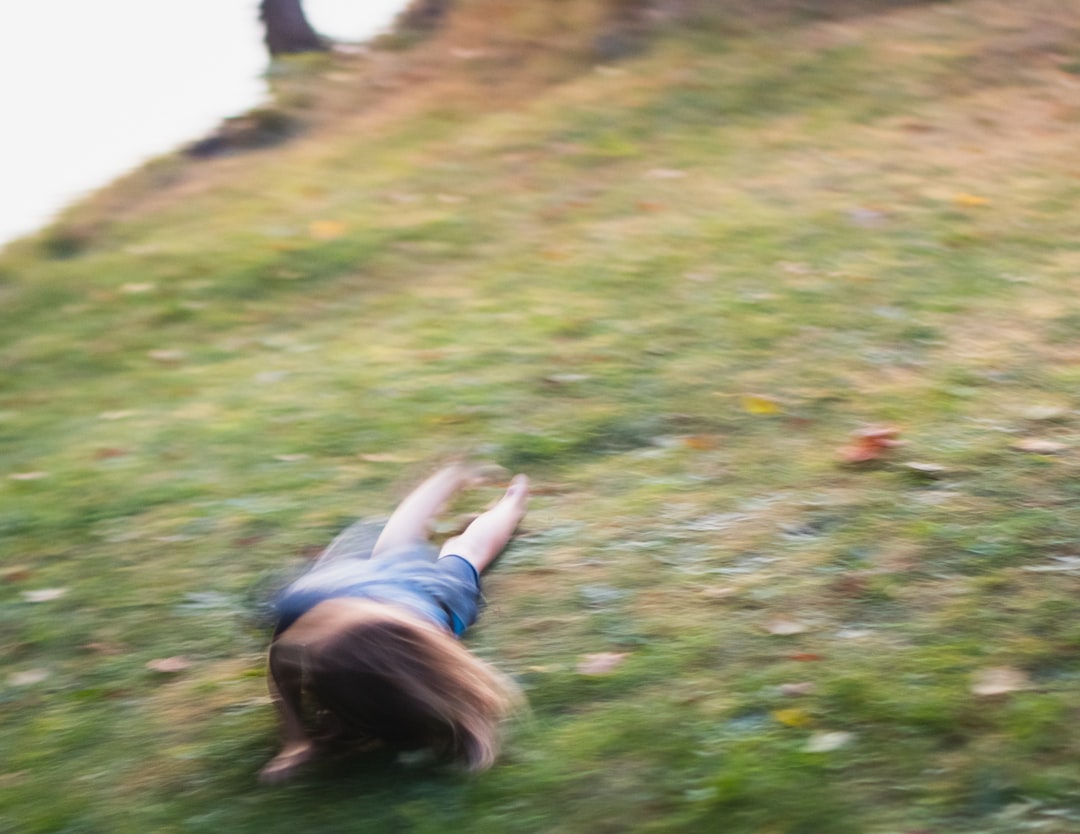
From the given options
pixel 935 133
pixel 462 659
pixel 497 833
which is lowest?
pixel 497 833

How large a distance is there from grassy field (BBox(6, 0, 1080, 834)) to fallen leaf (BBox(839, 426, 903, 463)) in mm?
28

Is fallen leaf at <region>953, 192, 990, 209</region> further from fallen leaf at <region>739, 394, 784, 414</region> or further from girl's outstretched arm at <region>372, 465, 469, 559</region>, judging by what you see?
girl's outstretched arm at <region>372, 465, 469, 559</region>

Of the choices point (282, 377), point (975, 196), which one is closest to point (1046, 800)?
point (282, 377)

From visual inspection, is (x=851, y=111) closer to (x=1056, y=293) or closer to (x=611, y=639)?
(x=1056, y=293)

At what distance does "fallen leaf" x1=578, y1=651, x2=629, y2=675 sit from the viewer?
159 inches

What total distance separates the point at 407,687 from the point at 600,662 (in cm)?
95

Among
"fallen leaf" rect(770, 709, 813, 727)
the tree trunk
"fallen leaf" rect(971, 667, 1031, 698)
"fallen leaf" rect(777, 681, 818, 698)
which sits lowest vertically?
"fallen leaf" rect(770, 709, 813, 727)

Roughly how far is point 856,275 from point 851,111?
2.58 m

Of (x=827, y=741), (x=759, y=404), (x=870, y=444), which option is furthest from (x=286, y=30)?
(x=827, y=741)

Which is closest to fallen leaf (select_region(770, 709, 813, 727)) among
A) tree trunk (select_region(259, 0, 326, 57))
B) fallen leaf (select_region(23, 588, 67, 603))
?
fallen leaf (select_region(23, 588, 67, 603))

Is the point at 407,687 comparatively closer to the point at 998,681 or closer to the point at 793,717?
the point at 793,717

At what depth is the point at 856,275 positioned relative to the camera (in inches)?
276

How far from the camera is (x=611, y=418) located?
19.4 ft

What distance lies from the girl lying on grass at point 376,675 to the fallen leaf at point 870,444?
198cm
